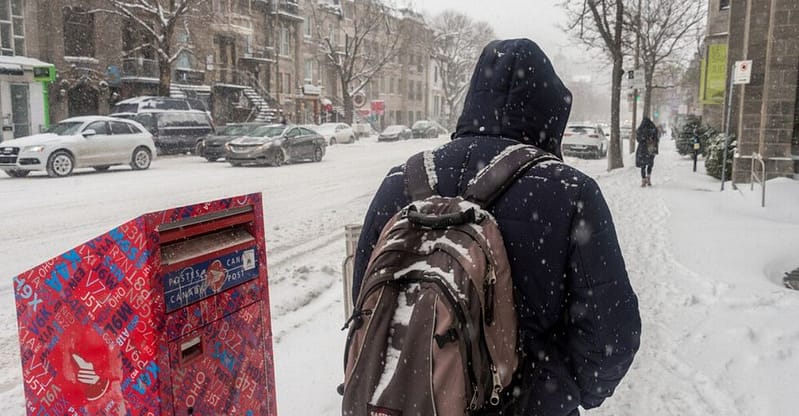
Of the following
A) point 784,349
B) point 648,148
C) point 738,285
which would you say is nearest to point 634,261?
point 738,285

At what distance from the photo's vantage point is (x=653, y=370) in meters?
4.70

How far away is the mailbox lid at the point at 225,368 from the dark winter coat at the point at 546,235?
841 mm

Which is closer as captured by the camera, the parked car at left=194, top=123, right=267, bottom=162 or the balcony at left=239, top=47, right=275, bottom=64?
the parked car at left=194, top=123, right=267, bottom=162

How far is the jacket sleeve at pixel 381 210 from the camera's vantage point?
1.93m

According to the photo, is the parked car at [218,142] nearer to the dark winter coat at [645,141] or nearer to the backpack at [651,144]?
the dark winter coat at [645,141]

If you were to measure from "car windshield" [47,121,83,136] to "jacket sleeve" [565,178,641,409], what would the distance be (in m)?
18.2

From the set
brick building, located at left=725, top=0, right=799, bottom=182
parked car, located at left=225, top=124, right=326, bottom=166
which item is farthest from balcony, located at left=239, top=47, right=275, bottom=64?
brick building, located at left=725, top=0, right=799, bottom=182

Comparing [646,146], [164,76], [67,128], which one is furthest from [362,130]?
[646,146]

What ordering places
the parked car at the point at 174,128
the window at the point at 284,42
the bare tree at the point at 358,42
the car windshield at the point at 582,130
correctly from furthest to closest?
the window at the point at 284,42 → the bare tree at the point at 358,42 → the car windshield at the point at 582,130 → the parked car at the point at 174,128

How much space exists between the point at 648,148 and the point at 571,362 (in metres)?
14.7

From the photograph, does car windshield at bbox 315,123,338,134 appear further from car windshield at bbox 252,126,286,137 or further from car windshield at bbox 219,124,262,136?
car windshield at bbox 252,126,286,137

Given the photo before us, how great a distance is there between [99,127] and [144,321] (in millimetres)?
17947

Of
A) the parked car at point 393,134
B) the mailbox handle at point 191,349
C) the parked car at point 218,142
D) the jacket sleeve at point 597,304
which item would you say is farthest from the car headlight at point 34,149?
the parked car at point 393,134

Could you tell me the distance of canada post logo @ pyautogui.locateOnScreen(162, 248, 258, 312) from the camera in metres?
2.17
